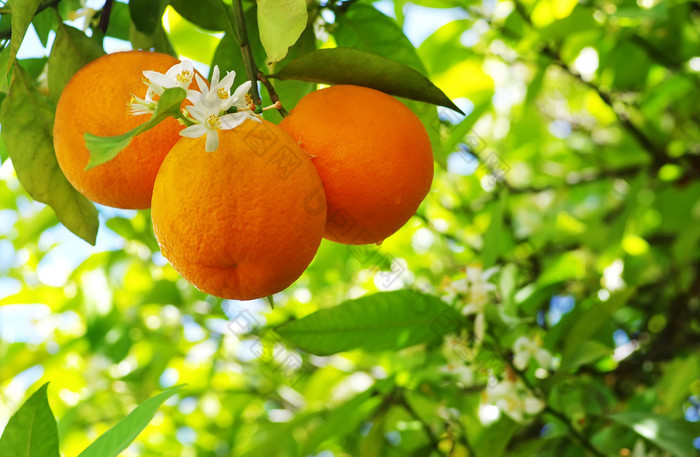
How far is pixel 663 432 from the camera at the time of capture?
130cm

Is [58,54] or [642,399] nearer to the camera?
[58,54]

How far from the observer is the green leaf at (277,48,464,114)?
85cm

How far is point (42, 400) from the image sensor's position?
37.2 inches

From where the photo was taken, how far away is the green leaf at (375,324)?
1204mm

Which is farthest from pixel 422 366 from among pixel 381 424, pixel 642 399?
pixel 642 399

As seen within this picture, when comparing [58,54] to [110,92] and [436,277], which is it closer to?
[110,92]

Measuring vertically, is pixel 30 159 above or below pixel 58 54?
below

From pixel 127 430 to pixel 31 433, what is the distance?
0.20 meters

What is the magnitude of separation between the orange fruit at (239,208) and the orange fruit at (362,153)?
60mm

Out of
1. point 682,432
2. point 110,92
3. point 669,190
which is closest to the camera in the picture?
point 110,92

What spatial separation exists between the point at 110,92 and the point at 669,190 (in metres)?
1.82

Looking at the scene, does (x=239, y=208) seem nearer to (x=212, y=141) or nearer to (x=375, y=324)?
(x=212, y=141)

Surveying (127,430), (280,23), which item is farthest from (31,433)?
(280,23)

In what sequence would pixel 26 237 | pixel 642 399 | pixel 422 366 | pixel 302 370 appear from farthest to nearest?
1. pixel 302 370
2. pixel 26 237
3. pixel 422 366
4. pixel 642 399
